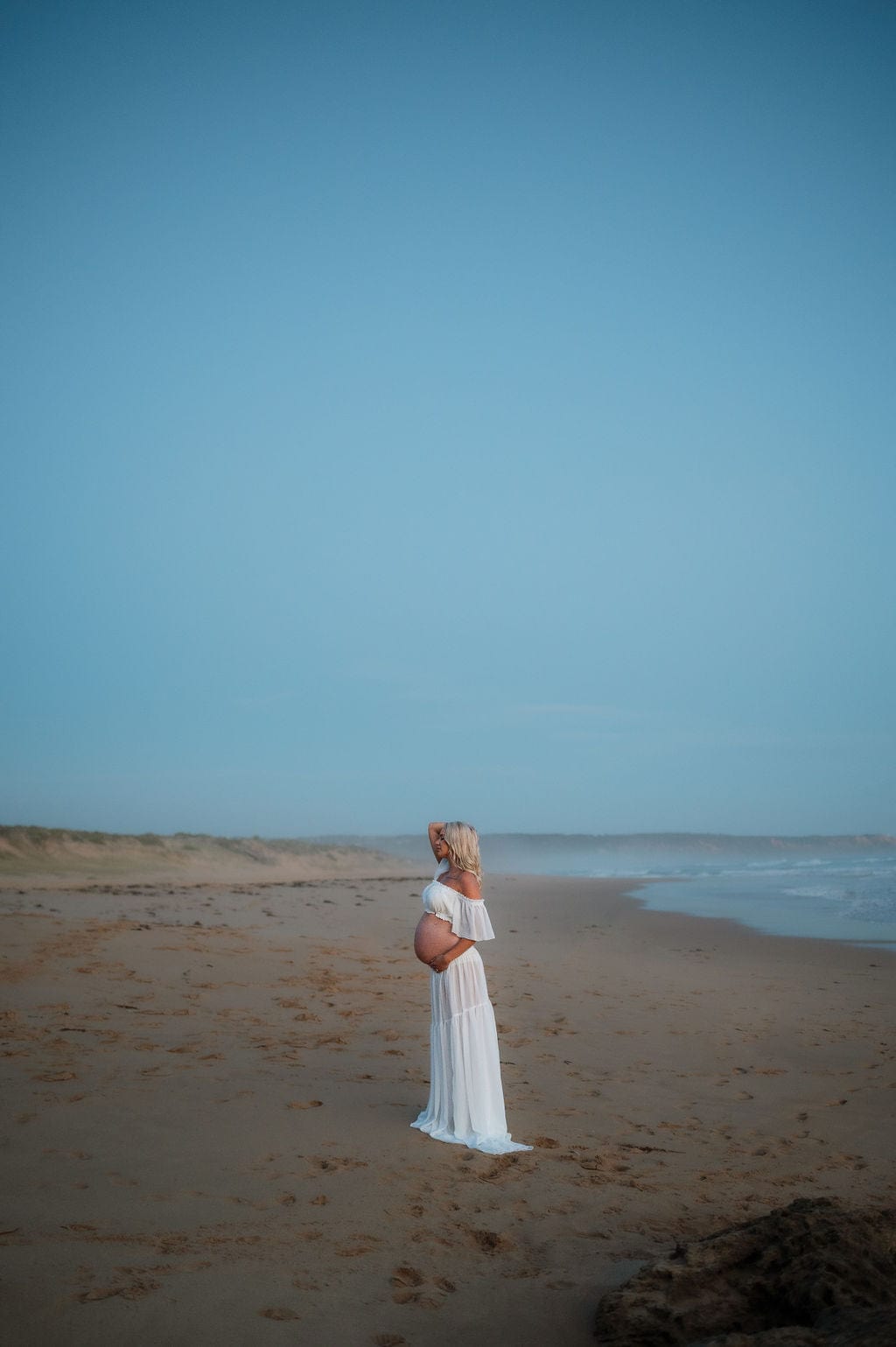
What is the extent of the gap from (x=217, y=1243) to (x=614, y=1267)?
5.82 ft

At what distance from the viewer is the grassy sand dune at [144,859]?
2792 centimetres

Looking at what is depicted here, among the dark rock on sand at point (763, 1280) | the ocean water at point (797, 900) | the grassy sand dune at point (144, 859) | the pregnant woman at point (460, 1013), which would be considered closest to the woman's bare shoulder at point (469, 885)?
the pregnant woman at point (460, 1013)

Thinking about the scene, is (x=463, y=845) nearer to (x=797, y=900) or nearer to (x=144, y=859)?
(x=797, y=900)

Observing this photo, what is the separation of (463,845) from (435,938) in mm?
617

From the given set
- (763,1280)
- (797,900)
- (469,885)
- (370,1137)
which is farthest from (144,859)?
(763,1280)

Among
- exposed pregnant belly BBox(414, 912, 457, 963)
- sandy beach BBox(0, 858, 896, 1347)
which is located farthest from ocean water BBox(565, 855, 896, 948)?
exposed pregnant belly BBox(414, 912, 457, 963)

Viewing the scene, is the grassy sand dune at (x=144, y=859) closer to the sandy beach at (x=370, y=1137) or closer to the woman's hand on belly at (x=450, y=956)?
the sandy beach at (x=370, y=1137)

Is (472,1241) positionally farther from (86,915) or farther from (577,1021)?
(86,915)

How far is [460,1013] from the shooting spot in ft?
18.9

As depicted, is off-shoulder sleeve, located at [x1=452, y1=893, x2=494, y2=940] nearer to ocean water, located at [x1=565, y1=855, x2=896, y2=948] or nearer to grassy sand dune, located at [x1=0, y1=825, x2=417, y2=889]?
ocean water, located at [x1=565, y1=855, x2=896, y2=948]

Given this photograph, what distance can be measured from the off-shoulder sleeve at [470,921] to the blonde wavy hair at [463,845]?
0.19 metres

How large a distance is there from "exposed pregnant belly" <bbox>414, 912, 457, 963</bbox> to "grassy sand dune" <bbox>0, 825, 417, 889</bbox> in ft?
63.4

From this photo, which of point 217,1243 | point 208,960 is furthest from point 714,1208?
point 208,960

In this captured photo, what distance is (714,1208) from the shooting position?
4.71m
